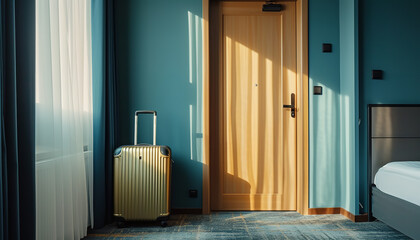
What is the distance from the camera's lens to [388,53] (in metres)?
3.19

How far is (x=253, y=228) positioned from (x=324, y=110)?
4.37ft

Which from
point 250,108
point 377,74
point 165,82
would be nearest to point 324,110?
A: point 377,74

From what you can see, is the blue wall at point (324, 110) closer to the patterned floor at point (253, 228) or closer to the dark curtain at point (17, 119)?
the patterned floor at point (253, 228)

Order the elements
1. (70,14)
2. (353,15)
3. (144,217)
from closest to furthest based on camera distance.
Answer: (70,14)
(144,217)
(353,15)

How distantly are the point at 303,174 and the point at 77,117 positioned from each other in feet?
6.93

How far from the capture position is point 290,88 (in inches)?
138

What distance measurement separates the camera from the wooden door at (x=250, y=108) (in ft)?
11.5

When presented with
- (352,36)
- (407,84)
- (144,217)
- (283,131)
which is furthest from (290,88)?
(144,217)

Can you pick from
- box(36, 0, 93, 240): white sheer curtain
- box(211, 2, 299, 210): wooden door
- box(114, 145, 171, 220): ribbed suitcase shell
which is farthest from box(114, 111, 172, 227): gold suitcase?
box(211, 2, 299, 210): wooden door

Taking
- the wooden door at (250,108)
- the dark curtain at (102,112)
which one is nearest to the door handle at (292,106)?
the wooden door at (250,108)

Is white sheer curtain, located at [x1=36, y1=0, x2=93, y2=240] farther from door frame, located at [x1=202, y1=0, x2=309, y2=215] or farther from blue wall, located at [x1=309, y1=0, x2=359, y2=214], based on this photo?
blue wall, located at [x1=309, y1=0, x2=359, y2=214]

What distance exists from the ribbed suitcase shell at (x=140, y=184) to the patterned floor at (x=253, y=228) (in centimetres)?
15

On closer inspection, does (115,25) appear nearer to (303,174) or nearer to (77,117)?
(77,117)

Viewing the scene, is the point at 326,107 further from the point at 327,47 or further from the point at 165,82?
the point at 165,82
